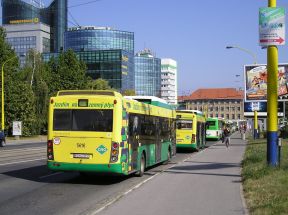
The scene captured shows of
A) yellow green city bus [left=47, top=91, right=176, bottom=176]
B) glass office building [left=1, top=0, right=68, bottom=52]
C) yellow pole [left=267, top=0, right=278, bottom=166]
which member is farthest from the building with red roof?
yellow green city bus [left=47, top=91, right=176, bottom=176]

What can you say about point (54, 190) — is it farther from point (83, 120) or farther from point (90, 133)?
point (83, 120)

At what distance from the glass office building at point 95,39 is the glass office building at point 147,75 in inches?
623

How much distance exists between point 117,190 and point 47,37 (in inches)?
6119

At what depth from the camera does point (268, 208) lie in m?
9.14

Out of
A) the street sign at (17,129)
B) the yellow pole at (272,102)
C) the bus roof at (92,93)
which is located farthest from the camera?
the street sign at (17,129)

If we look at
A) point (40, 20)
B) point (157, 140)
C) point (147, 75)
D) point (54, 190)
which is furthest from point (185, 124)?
point (147, 75)

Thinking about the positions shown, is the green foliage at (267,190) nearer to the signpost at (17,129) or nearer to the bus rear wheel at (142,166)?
the bus rear wheel at (142,166)

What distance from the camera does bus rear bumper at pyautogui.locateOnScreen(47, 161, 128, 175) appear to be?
46.6 feet

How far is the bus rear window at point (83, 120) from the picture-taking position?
47.4ft

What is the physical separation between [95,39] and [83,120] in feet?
448

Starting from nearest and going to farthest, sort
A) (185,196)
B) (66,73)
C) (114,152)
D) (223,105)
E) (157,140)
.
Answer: (185,196)
(114,152)
(157,140)
(66,73)
(223,105)

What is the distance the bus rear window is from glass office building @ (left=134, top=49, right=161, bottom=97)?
498 feet

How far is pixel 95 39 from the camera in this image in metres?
149

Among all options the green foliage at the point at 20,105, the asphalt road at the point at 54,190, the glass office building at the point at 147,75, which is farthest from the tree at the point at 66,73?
the glass office building at the point at 147,75
